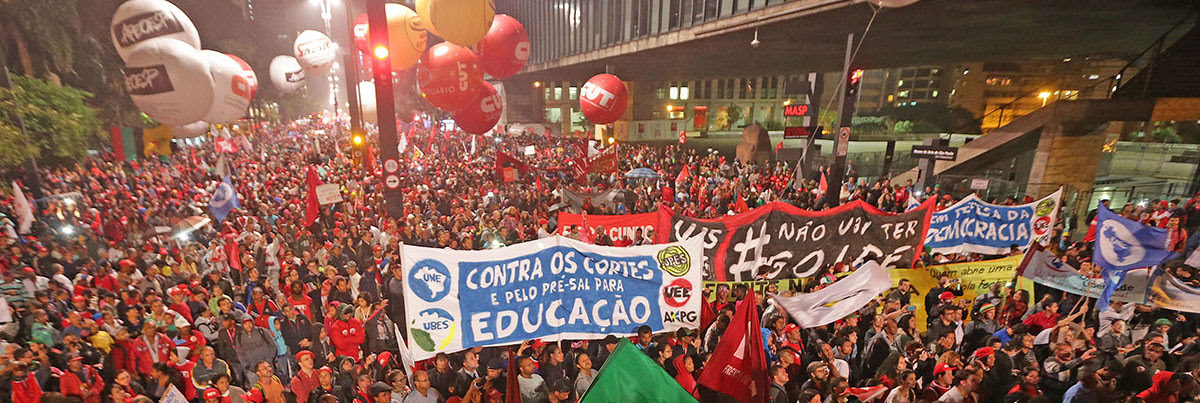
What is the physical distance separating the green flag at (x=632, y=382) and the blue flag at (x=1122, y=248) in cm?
654

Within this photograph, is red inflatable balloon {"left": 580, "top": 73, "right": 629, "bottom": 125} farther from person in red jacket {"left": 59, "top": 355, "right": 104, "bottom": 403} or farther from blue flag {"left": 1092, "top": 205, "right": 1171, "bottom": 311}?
person in red jacket {"left": 59, "top": 355, "right": 104, "bottom": 403}

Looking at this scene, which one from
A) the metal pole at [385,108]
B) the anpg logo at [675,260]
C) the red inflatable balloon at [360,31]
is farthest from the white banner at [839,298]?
the red inflatable balloon at [360,31]

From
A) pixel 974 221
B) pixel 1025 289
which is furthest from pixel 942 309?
pixel 974 221

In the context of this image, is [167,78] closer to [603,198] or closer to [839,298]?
[603,198]

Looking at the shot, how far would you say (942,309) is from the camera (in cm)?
630

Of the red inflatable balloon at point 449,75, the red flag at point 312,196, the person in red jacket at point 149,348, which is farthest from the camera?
the red inflatable balloon at point 449,75

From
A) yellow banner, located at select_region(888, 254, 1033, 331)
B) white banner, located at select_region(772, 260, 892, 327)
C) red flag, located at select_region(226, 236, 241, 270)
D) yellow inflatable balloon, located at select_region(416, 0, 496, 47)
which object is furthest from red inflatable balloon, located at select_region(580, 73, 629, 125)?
white banner, located at select_region(772, 260, 892, 327)

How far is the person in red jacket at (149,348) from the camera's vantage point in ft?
19.0

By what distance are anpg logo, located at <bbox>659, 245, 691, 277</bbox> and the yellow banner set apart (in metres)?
3.36

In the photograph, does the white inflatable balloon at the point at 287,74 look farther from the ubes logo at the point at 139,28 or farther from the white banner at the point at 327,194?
the ubes logo at the point at 139,28

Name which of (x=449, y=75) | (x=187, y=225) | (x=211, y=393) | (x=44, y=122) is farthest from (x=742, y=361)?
(x=44, y=122)

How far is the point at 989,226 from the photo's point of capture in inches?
324

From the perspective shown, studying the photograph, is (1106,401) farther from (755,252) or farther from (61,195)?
(61,195)

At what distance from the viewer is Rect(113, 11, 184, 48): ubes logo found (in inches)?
294
